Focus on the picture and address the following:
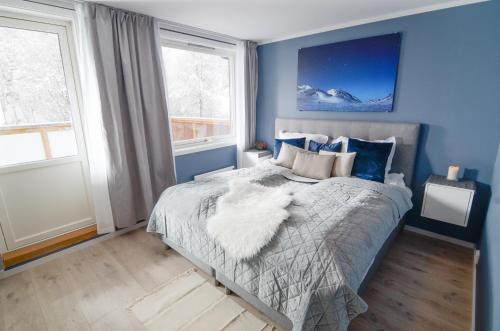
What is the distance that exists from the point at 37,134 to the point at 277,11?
8.94 feet

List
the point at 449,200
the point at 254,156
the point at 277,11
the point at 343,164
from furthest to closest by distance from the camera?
1. the point at 254,156
2. the point at 343,164
3. the point at 277,11
4. the point at 449,200

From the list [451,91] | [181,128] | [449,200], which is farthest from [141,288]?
[451,91]

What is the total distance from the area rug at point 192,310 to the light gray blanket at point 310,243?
0.24 m

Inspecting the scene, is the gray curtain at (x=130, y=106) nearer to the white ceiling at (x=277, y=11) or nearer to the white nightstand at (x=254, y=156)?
the white ceiling at (x=277, y=11)

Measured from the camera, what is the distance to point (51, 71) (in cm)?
243

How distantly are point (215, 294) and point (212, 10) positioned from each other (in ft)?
8.87

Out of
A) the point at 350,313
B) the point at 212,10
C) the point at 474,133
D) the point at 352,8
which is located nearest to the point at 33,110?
Answer: the point at 212,10

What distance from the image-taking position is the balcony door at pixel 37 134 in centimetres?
224

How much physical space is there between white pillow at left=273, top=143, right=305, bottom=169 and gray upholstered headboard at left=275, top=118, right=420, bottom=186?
551mm

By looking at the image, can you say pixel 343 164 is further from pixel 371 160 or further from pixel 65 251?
pixel 65 251

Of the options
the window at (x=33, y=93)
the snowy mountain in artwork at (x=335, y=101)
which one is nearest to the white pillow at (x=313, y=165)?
the snowy mountain in artwork at (x=335, y=101)

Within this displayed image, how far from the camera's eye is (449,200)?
233cm

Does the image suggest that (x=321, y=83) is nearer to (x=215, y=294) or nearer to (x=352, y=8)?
Answer: (x=352, y=8)

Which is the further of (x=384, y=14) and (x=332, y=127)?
(x=332, y=127)
